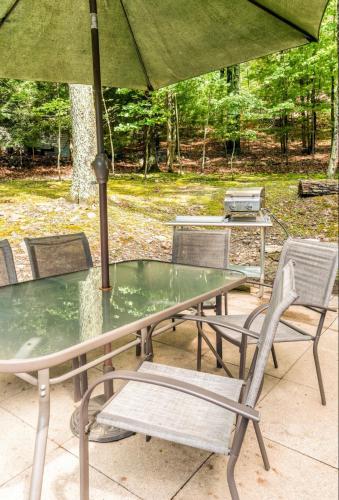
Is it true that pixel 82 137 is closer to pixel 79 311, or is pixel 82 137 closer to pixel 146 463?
pixel 79 311

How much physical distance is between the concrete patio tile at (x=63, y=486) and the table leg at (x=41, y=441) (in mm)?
223

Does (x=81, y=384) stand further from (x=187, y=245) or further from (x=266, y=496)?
(x=187, y=245)

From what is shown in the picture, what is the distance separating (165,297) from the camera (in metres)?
1.84

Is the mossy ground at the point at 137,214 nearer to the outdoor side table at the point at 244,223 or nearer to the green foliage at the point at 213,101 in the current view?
the outdoor side table at the point at 244,223

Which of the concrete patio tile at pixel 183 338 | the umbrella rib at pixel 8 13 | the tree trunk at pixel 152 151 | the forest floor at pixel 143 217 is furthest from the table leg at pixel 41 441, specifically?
the tree trunk at pixel 152 151

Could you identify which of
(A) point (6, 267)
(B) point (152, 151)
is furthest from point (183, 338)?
(B) point (152, 151)

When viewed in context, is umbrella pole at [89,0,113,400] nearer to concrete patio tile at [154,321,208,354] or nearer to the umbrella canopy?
the umbrella canopy

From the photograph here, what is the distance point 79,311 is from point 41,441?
0.55 metres

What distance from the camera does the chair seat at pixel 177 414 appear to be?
1.18 meters

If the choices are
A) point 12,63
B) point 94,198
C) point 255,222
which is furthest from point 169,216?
point 12,63

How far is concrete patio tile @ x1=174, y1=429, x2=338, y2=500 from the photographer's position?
54.9 inches

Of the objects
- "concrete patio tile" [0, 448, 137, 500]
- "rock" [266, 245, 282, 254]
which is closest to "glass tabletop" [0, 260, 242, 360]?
"concrete patio tile" [0, 448, 137, 500]

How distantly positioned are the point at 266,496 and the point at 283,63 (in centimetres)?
1113

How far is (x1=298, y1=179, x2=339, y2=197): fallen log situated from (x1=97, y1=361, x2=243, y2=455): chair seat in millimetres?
5388
